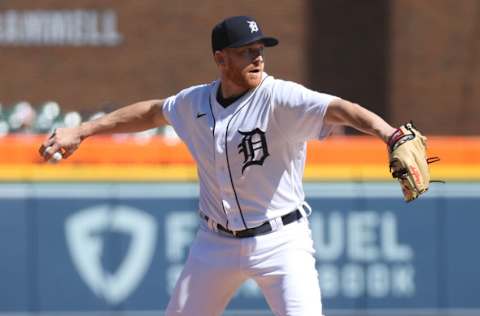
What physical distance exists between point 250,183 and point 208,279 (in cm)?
47

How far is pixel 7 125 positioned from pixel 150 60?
3463 millimetres

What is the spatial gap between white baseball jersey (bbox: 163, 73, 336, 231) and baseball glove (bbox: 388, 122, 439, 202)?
419mm

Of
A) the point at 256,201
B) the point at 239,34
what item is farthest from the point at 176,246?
the point at 239,34

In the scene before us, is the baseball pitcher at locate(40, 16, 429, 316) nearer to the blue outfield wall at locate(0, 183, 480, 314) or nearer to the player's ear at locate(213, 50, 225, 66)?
the player's ear at locate(213, 50, 225, 66)

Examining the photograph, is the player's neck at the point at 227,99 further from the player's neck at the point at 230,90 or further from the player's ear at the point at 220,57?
the player's ear at the point at 220,57

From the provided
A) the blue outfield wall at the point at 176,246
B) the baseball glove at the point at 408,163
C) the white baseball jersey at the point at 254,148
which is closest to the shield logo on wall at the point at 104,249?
the blue outfield wall at the point at 176,246

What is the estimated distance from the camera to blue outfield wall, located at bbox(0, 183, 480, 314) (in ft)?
28.6

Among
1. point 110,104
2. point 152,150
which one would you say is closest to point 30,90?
point 110,104

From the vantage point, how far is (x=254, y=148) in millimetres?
5242

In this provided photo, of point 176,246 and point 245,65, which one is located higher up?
point 245,65

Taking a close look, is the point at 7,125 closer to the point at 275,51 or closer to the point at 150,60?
the point at 150,60

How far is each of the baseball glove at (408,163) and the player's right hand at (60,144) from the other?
1.56 meters

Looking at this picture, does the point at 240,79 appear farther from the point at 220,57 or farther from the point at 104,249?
the point at 104,249

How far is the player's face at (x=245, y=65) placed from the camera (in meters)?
5.28
